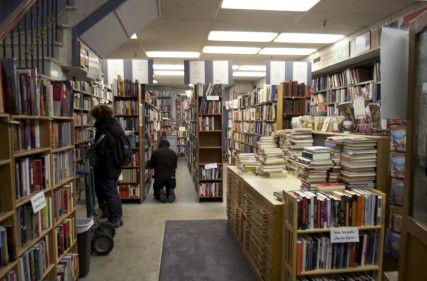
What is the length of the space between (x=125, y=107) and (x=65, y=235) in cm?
338

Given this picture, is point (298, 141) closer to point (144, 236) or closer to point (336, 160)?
point (336, 160)

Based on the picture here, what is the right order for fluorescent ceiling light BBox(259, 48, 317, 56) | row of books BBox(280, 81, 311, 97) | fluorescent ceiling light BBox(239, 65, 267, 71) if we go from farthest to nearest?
fluorescent ceiling light BBox(239, 65, 267, 71), fluorescent ceiling light BBox(259, 48, 317, 56), row of books BBox(280, 81, 311, 97)

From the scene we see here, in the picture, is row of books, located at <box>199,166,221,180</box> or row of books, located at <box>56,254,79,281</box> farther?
row of books, located at <box>199,166,221,180</box>

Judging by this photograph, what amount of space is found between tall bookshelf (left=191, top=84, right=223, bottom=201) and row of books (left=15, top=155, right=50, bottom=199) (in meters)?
3.76

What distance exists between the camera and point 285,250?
256 centimetres

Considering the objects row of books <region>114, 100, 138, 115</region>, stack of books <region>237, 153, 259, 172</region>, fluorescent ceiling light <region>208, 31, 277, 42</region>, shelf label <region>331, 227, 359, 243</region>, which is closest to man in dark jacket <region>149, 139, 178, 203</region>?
row of books <region>114, 100, 138, 115</region>

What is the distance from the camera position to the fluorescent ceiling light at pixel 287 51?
27.3 ft

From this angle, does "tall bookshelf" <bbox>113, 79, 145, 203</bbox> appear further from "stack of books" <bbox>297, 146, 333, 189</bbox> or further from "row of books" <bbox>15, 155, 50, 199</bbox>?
"stack of books" <bbox>297, 146, 333, 189</bbox>

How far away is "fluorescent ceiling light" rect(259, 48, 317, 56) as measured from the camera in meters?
8.33

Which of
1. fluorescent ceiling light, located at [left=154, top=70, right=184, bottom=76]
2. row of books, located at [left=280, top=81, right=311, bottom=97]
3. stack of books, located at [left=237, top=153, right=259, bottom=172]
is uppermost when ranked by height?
fluorescent ceiling light, located at [left=154, top=70, right=184, bottom=76]

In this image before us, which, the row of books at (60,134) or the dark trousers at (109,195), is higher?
the row of books at (60,134)

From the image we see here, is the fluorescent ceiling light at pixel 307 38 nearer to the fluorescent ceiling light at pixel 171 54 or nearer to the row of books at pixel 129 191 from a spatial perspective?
the fluorescent ceiling light at pixel 171 54

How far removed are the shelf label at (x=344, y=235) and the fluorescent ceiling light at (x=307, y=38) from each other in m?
5.36

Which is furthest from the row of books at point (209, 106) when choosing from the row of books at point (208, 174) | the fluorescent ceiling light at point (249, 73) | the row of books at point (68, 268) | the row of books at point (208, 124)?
the fluorescent ceiling light at point (249, 73)
